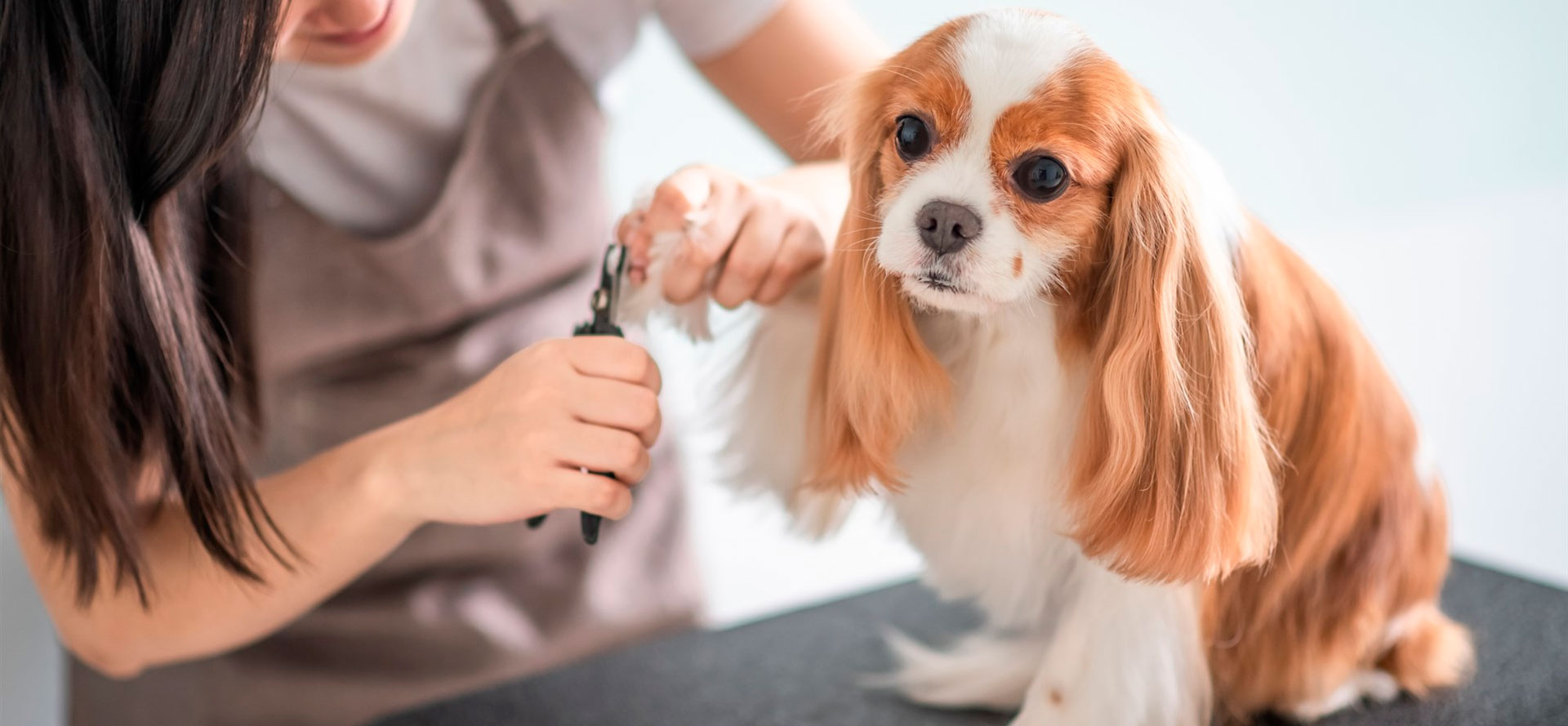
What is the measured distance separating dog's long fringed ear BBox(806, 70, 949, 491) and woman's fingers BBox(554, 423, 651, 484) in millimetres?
130

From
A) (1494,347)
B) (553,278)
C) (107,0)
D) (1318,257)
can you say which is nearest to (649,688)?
(553,278)

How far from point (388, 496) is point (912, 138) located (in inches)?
18.1

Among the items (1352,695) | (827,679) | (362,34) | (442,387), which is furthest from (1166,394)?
(442,387)

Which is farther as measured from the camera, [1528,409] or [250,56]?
[1528,409]

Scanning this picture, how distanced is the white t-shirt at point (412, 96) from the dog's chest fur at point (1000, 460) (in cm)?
45

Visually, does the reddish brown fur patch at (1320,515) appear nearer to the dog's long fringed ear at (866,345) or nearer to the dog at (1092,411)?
the dog at (1092,411)

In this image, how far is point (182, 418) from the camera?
82cm

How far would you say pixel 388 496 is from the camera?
2.75 ft

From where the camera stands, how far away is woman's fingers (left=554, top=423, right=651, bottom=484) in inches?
29.6

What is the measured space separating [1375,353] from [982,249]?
1.12ft

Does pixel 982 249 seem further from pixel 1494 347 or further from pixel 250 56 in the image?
pixel 1494 347

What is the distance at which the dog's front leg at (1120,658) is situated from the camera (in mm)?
713

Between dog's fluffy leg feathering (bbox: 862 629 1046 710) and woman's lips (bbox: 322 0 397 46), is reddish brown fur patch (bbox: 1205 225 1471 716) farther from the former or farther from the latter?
woman's lips (bbox: 322 0 397 46)

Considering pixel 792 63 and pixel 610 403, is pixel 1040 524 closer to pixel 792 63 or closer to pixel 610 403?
pixel 610 403
